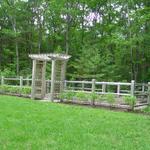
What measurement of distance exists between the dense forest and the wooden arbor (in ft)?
23.0

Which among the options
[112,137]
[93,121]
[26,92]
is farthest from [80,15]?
[112,137]

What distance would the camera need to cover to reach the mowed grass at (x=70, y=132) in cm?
649

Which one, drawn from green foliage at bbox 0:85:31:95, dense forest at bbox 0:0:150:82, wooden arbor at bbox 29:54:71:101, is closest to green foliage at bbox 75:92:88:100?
wooden arbor at bbox 29:54:71:101

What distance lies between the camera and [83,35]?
103ft

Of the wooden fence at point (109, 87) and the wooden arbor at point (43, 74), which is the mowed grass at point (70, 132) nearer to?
the wooden fence at point (109, 87)

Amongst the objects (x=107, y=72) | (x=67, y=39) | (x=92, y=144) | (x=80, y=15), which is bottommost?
(x=92, y=144)

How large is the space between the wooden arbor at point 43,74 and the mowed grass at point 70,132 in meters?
6.77

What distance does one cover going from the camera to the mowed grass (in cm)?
649

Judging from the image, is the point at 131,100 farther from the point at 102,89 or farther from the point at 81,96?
the point at 81,96

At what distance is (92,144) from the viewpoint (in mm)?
6676

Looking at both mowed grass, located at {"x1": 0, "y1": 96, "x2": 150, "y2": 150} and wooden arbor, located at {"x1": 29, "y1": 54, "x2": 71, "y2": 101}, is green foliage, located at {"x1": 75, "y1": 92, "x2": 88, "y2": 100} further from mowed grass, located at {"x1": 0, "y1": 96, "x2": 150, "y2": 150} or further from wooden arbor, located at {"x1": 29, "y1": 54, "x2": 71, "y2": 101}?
mowed grass, located at {"x1": 0, "y1": 96, "x2": 150, "y2": 150}

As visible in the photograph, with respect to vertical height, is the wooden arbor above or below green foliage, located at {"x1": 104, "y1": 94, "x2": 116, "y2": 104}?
above

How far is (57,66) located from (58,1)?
14422 mm

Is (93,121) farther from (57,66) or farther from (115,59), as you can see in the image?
(115,59)
